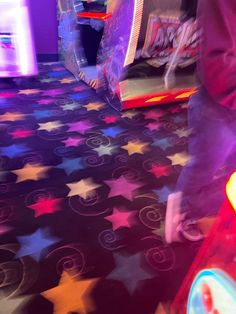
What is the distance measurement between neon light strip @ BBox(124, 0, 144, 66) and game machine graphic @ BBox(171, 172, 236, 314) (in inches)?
52.8

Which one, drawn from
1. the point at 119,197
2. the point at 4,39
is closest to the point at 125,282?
the point at 119,197

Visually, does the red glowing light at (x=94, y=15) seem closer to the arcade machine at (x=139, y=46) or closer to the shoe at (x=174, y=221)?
the arcade machine at (x=139, y=46)

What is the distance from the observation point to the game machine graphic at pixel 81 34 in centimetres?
214

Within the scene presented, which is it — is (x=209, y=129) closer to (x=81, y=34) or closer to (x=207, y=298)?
(x=207, y=298)

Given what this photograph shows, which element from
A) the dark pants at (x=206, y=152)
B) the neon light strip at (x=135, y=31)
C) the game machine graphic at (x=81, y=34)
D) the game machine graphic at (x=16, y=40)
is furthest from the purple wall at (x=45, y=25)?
the dark pants at (x=206, y=152)

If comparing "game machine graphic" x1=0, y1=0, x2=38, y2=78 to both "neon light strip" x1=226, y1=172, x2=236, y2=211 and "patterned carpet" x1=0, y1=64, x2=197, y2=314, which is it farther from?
"neon light strip" x1=226, y1=172, x2=236, y2=211

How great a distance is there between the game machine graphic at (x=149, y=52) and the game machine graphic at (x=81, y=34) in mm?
289

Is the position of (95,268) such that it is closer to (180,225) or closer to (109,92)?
(180,225)

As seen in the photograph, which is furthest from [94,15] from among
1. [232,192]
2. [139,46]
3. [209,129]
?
[232,192]

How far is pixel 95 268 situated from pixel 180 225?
31cm

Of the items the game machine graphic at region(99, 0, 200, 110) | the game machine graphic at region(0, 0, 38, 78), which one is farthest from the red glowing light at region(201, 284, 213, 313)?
the game machine graphic at region(0, 0, 38, 78)

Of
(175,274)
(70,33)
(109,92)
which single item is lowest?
(175,274)

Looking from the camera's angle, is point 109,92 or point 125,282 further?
point 109,92

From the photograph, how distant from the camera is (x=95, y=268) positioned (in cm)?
94
